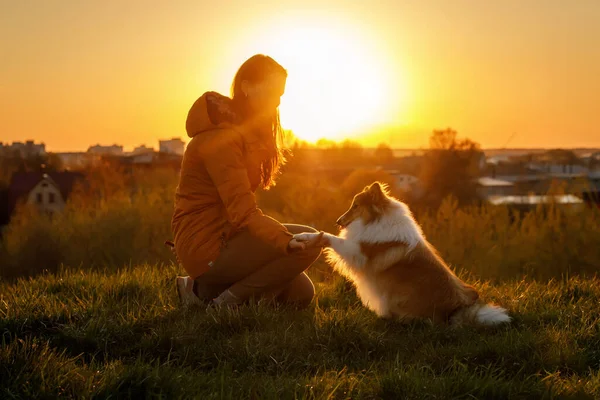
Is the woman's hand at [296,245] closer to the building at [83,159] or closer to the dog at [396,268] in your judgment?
the dog at [396,268]

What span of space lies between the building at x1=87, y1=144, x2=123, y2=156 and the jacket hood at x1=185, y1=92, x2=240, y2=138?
21.9 meters

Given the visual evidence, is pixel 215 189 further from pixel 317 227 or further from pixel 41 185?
pixel 41 185

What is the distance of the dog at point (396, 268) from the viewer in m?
4.63

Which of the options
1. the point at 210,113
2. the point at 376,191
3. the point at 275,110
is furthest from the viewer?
the point at 376,191

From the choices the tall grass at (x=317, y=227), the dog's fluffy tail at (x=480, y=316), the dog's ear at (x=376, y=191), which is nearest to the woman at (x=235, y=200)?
the dog's ear at (x=376, y=191)

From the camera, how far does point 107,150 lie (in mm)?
28266

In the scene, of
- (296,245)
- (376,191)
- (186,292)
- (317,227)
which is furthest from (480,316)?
(317,227)

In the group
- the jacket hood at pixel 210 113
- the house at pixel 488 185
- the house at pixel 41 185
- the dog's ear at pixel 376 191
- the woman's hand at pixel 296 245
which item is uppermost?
the jacket hood at pixel 210 113

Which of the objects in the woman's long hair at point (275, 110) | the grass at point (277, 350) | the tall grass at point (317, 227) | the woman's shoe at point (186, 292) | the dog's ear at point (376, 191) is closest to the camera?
the grass at point (277, 350)

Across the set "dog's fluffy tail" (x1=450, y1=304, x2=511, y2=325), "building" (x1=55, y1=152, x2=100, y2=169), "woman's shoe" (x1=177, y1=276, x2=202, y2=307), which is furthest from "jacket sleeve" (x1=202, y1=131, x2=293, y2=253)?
"building" (x1=55, y1=152, x2=100, y2=169)

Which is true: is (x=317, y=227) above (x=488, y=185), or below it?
above

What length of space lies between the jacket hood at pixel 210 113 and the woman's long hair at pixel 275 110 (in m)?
0.10

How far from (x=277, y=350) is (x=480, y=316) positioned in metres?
1.59

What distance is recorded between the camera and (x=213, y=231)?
4797mm
